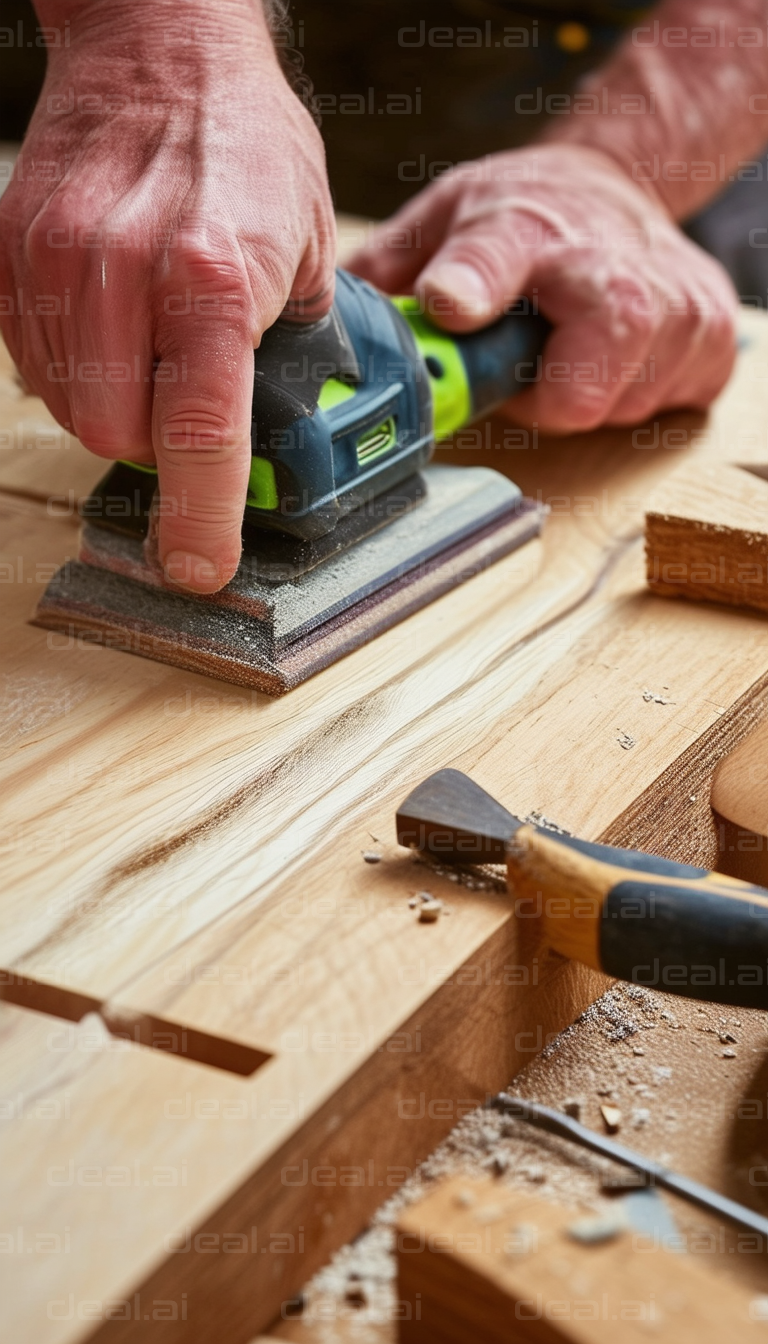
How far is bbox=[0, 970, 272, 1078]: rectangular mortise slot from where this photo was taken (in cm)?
82

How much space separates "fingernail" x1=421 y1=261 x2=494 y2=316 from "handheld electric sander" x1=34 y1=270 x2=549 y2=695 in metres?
0.16

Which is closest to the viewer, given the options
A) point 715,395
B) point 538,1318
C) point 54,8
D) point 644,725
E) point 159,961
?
point 538,1318

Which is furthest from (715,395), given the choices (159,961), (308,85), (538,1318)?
(538,1318)

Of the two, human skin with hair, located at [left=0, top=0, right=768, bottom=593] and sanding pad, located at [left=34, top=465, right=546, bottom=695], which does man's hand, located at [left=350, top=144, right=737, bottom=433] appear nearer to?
human skin with hair, located at [left=0, top=0, right=768, bottom=593]

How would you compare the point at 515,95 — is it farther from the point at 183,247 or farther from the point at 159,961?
the point at 159,961

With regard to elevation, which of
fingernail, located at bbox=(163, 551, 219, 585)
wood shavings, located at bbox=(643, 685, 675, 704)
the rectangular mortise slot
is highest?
fingernail, located at bbox=(163, 551, 219, 585)

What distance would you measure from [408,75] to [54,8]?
4.45 ft

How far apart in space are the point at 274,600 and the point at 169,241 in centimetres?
35

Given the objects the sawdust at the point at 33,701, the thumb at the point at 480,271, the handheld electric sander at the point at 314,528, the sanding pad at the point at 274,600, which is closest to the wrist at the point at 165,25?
the handheld electric sander at the point at 314,528

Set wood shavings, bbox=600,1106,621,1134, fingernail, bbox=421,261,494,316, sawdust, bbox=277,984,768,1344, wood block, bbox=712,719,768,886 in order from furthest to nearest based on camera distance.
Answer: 1. fingernail, bbox=421,261,494,316
2. wood block, bbox=712,719,768,886
3. wood shavings, bbox=600,1106,621,1134
4. sawdust, bbox=277,984,768,1344

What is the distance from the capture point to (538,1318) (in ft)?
2.18

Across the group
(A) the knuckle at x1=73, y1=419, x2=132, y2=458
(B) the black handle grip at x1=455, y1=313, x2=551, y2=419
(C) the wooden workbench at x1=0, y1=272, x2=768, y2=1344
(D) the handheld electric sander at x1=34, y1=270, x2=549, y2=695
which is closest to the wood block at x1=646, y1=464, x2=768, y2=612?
(C) the wooden workbench at x1=0, y1=272, x2=768, y2=1344

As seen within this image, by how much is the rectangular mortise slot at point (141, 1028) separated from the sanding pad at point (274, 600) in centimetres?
42

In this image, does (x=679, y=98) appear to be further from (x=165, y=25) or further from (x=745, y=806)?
(x=745, y=806)
